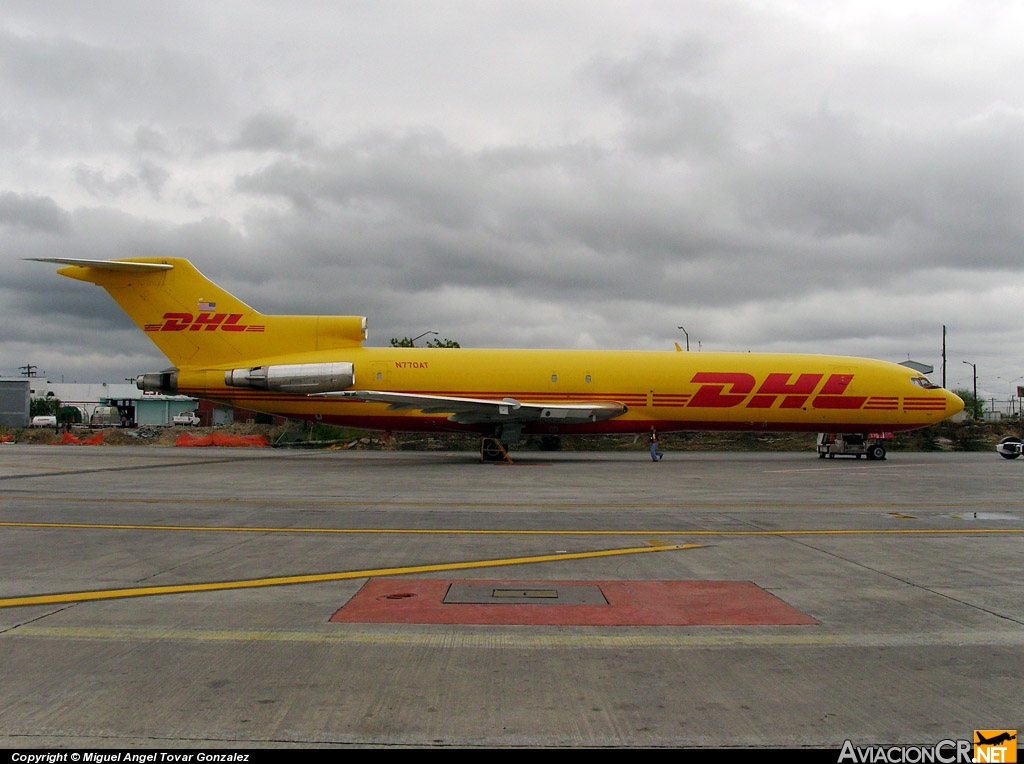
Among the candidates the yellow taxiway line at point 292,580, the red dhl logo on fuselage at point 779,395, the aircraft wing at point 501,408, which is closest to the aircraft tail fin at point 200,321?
the aircraft wing at point 501,408

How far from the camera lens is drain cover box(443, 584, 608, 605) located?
7.01 metres

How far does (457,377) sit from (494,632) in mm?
22668

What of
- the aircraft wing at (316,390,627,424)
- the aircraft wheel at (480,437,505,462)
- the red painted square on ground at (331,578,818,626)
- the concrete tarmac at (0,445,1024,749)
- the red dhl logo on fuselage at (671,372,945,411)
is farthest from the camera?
the red dhl logo on fuselage at (671,372,945,411)

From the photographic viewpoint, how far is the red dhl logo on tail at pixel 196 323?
28.5 metres

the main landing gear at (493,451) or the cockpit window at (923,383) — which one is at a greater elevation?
the cockpit window at (923,383)

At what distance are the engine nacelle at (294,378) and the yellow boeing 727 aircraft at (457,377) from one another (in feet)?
0.24

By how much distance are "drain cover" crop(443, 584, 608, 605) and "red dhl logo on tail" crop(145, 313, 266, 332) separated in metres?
23.8

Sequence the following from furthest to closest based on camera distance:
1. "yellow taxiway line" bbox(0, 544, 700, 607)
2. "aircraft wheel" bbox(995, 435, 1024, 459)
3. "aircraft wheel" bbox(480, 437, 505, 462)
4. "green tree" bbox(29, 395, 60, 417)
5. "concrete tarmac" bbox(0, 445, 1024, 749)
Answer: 1. "green tree" bbox(29, 395, 60, 417)
2. "aircraft wheel" bbox(995, 435, 1024, 459)
3. "aircraft wheel" bbox(480, 437, 505, 462)
4. "yellow taxiway line" bbox(0, 544, 700, 607)
5. "concrete tarmac" bbox(0, 445, 1024, 749)

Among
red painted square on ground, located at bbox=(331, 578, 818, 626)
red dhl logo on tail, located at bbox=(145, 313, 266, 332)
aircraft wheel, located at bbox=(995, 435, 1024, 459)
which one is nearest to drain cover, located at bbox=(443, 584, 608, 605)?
red painted square on ground, located at bbox=(331, 578, 818, 626)

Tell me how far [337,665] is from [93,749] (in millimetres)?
1583

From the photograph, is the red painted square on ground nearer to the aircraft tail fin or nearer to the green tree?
the aircraft tail fin

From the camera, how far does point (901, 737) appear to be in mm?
4109

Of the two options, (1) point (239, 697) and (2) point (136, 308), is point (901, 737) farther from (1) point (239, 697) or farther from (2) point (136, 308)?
(2) point (136, 308)

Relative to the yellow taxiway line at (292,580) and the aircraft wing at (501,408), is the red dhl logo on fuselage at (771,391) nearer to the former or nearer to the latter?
the aircraft wing at (501,408)
